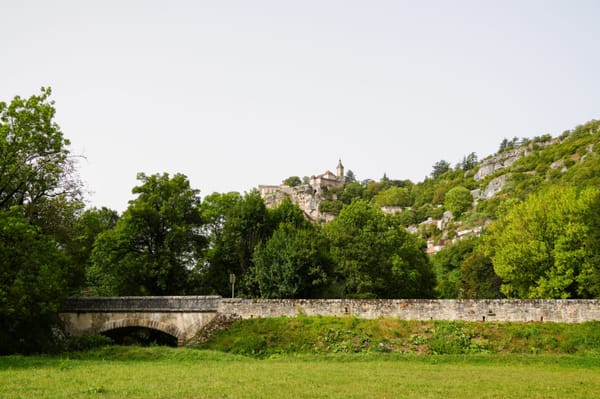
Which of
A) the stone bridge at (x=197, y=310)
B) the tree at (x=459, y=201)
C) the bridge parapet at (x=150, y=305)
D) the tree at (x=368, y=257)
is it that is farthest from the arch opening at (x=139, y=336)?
the tree at (x=459, y=201)

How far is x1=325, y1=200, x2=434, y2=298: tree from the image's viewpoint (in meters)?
47.0

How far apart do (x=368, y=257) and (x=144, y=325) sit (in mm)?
19784

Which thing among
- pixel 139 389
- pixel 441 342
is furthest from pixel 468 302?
pixel 139 389

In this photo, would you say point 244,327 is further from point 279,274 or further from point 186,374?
point 186,374

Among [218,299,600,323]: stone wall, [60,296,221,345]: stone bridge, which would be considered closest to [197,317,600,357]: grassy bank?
[218,299,600,323]: stone wall

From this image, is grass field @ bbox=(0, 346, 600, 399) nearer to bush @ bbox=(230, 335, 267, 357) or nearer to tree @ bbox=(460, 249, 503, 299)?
bush @ bbox=(230, 335, 267, 357)

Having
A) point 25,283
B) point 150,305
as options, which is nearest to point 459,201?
point 150,305

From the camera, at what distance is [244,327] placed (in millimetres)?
34250

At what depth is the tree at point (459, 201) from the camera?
16162 centimetres

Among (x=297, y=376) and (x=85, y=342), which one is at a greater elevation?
(x=297, y=376)

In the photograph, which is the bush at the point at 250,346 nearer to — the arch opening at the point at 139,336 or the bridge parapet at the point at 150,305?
the bridge parapet at the point at 150,305

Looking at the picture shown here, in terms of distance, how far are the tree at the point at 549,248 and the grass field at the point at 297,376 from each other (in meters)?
13.4

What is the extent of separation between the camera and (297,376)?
19.8 meters

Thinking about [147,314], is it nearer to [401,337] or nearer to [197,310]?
[197,310]
